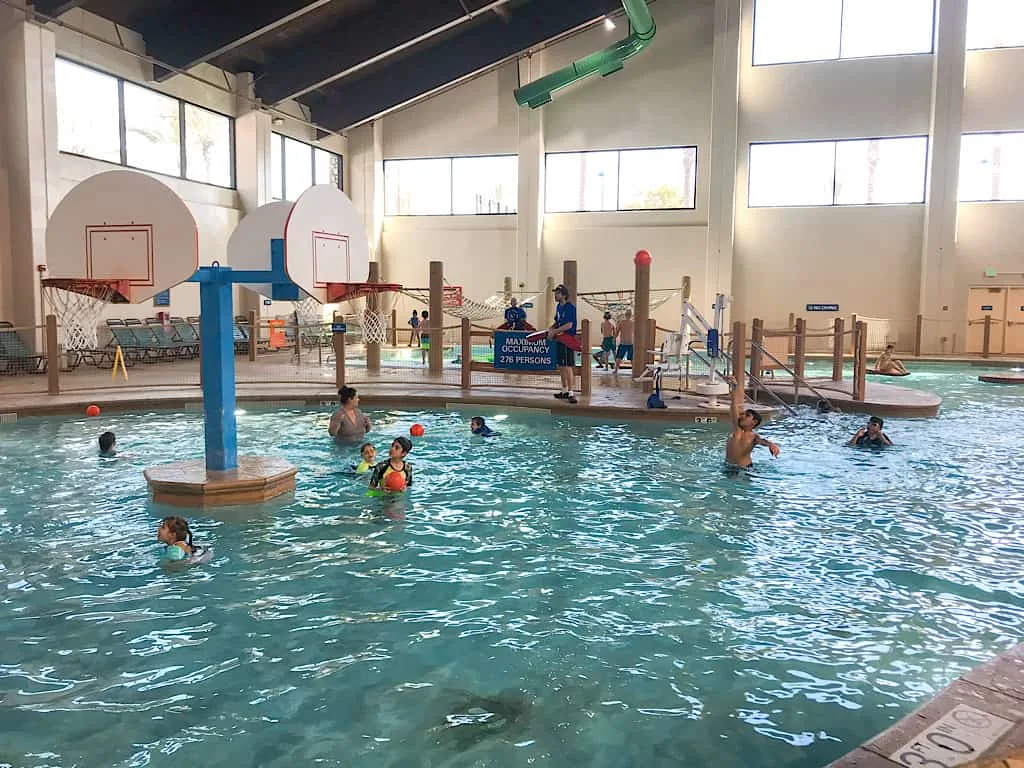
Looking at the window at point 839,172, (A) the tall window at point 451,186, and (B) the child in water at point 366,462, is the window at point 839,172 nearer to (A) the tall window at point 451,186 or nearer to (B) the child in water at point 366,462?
(A) the tall window at point 451,186

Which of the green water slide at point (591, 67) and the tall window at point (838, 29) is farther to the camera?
the tall window at point (838, 29)

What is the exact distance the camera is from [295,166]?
24203mm

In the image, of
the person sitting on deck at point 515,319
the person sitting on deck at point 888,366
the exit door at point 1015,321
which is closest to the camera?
the person sitting on deck at point 515,319

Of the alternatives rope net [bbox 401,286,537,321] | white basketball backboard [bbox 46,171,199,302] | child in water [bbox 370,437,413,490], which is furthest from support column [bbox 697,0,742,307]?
white basketball backboard [bbox 46,171,199,302]

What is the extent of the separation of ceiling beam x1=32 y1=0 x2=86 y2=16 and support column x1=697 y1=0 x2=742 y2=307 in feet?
54.8

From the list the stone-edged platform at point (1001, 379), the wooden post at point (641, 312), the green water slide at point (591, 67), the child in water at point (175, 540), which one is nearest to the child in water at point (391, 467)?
the child in water at point (175, 540)

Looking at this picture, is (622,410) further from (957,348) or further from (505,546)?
(957,348)

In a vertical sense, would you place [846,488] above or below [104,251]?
below

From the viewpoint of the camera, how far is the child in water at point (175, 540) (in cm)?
558

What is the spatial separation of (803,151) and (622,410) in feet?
52.4

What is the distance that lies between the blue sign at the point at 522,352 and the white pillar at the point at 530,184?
12870 millimetres

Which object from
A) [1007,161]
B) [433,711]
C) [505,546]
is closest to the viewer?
[433,711]

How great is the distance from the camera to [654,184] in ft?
81.9

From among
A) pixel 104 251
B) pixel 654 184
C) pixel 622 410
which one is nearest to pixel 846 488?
pixel 622 410
